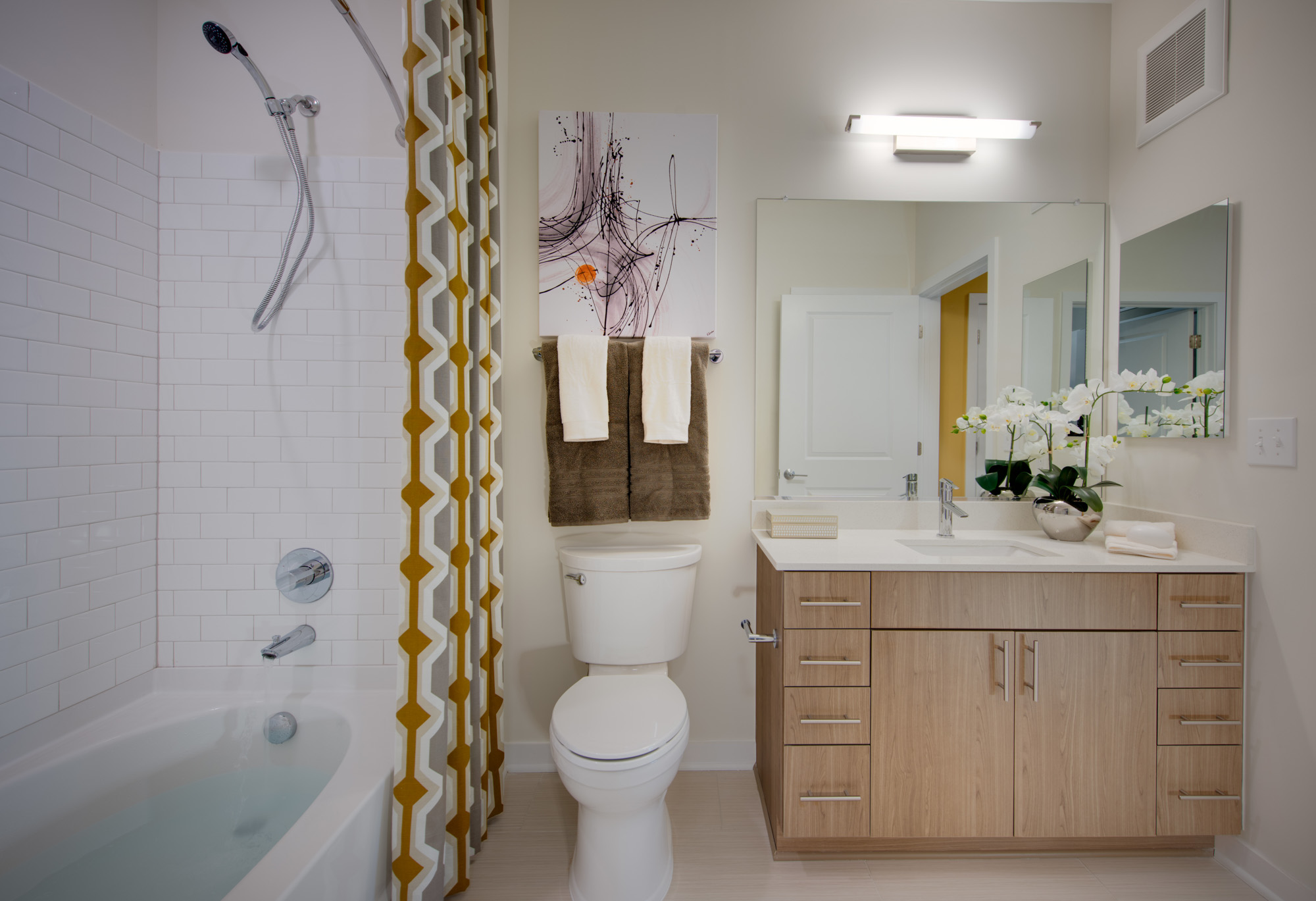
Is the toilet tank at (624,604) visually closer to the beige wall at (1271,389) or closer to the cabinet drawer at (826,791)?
the cabinet drawer at (826,791)

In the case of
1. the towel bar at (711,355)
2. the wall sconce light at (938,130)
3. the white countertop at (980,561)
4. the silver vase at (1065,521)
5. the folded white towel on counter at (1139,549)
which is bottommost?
the white countertop at (980,561)

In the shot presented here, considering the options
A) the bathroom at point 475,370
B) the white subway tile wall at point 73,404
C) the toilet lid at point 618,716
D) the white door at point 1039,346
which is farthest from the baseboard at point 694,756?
the white door at point 1039,346

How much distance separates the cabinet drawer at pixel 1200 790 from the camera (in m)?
1.34

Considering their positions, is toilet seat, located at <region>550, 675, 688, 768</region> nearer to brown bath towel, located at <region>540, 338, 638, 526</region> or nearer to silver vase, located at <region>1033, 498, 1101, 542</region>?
brown bath towel, located at <region>540, 338, 638, 526</region>

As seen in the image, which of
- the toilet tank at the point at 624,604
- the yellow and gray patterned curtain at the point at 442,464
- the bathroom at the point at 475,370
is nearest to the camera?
the yellow and gray patterned curtain at the point at 442,464

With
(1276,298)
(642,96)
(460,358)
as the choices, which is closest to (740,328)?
(642,96)

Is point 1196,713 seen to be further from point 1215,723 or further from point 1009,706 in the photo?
point 1009,706

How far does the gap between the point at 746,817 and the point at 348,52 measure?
2.47 m

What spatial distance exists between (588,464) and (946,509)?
1158 millimetres

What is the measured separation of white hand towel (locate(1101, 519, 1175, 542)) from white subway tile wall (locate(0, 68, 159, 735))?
2.65 meters

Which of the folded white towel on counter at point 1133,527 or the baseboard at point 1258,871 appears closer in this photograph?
the baseboard at point 1258,871

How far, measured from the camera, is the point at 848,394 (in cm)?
Answer: 179

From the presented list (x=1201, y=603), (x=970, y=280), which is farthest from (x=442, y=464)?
(x=1201, y=603)

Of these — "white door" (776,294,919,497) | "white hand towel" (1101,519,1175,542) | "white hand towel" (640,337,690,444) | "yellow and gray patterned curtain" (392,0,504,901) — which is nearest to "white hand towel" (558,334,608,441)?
"white hand towel" (640,337,690,444)
